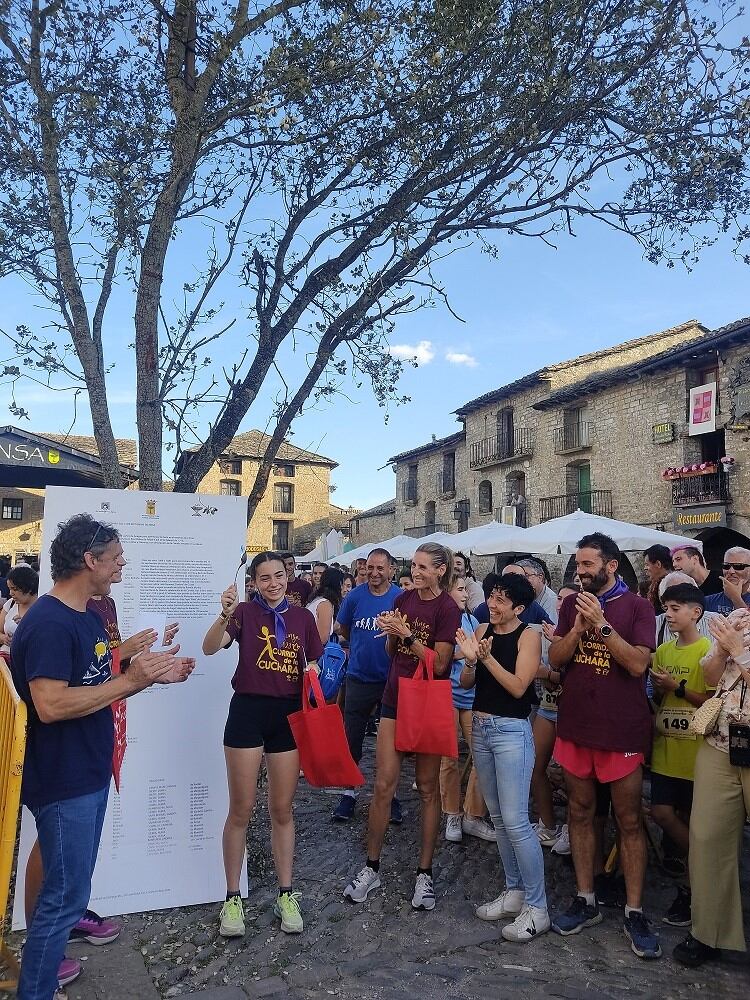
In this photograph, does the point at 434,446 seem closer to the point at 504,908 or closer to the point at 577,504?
the point at 577,504

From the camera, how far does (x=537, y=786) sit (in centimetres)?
498

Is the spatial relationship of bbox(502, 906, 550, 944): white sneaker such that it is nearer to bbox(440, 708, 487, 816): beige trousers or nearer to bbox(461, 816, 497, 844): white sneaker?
bbox(461, 816, 497, 844): white sneaker

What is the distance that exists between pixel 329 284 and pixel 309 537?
38796mm

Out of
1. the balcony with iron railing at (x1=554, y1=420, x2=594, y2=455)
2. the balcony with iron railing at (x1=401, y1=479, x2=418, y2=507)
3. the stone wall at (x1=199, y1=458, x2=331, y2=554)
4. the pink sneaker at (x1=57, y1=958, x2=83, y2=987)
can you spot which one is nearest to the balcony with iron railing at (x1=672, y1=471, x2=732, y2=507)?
the balcony with iron railing at (x1=554, y1=420, x2=594, y2=455)

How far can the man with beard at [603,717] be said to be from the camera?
3.67 metres

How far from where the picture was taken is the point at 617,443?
917 inches

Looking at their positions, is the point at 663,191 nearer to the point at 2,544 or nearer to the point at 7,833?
the point at 7,833

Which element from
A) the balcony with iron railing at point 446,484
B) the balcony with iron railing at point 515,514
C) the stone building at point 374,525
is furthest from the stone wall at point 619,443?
the stone building at point 374,525

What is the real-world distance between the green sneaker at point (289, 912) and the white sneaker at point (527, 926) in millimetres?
1045

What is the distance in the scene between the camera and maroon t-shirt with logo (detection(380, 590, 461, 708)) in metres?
4.19

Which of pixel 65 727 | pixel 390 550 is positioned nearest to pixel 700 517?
pixel 390 550

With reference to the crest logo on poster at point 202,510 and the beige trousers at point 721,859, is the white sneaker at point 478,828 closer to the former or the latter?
the beige trousers at point 721,859

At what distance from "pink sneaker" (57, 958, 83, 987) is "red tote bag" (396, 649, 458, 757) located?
1.84 m

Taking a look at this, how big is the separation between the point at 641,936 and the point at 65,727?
2875 mm
